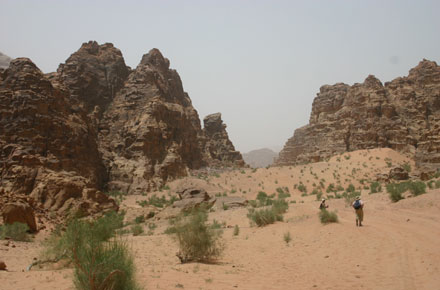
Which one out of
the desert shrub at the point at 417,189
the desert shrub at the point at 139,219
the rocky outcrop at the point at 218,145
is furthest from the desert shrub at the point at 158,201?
the rocky outcrop at the point at 218,145

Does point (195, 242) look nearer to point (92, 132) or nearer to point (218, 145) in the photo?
point (92, 132)

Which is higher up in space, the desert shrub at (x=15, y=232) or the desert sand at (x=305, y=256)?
the desert shrub at (x=15, y=232)

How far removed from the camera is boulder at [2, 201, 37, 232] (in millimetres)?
11945

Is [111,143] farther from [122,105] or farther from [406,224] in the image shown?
[406,224]

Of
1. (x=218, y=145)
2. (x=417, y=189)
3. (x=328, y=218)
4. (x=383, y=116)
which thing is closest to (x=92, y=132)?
(x=328, y=218)

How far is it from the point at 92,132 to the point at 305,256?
2371 cm

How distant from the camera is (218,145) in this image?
55.4m

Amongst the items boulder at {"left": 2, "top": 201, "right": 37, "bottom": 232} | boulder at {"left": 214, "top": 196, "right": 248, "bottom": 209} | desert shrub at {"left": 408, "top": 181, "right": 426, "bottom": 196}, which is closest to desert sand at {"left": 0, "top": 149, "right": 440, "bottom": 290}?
boulder at {"left": 2, "top": 201, "right": 37, "bottom": 232}

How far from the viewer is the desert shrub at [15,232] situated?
10.8m

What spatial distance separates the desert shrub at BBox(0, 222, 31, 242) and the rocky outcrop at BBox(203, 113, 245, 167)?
36.1 meters

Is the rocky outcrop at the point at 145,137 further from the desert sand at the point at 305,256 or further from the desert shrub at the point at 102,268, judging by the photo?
the desert shrub at the point at 102,268

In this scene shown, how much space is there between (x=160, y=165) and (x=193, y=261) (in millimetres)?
24873

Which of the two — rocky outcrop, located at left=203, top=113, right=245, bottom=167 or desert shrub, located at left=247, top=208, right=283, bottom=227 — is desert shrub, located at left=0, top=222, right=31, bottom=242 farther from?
rocky outcrop, located at left=203, top=113, right=245, bottom=167

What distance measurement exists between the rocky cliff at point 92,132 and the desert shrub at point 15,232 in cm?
213
